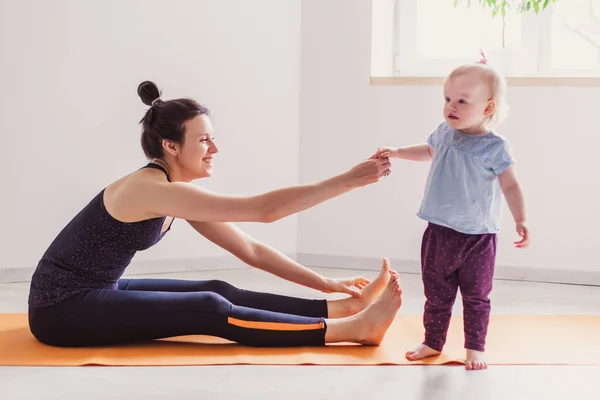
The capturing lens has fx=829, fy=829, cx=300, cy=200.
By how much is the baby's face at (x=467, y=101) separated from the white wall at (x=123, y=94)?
69.6 inches

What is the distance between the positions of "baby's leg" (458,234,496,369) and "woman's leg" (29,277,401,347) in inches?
8.6

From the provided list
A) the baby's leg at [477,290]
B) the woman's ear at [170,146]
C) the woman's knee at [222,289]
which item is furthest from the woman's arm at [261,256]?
the baby's leg at [477,290]

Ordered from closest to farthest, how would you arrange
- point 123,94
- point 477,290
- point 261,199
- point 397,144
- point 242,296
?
point 261,199, point 477,290, point 242,296, point 123,94, point 397,144

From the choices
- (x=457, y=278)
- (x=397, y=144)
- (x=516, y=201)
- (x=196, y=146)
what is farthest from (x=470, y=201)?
(x=397, y=144)

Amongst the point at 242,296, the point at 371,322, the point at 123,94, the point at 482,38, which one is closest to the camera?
the point at 371,322

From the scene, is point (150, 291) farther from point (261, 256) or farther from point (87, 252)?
point (261, 256)

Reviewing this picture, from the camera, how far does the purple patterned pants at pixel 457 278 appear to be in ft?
7.82

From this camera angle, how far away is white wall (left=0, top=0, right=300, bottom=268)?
3553 millimetres

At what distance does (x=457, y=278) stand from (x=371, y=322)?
0.95 ft

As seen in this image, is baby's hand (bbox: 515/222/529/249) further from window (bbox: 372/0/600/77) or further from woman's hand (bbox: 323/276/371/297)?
window (bbox: 372/0/600/77)

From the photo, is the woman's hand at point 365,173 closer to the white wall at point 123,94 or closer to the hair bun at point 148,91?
the hair bun at point 148,91

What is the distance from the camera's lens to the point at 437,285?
2428 mm

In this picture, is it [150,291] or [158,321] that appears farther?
[150,291]

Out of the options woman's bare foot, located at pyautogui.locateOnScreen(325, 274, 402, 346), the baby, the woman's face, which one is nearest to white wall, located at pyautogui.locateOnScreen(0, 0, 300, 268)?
the woman's face
